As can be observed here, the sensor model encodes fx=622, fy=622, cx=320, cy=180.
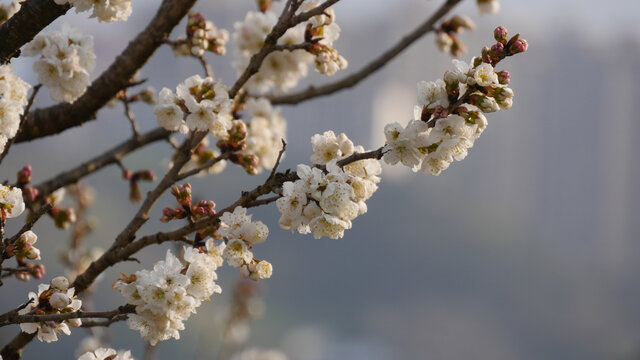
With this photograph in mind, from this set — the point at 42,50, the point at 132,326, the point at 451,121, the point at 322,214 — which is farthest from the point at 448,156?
the point at 42,50

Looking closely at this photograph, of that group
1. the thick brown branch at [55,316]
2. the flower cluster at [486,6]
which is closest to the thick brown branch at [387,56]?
the flower cluster at [486,6]

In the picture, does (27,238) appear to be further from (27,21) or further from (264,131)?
(264,131)

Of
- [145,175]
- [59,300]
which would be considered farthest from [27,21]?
[145,175]

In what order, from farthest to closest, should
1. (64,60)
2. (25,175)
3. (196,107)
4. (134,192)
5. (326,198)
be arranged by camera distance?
(134,192) → (25,175) → (64,60) → (196,107) → (326,198)

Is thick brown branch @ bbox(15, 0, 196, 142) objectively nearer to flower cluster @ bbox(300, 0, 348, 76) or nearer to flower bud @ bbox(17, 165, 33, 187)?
flower bud @ bbox(17, 165, 33, 187)

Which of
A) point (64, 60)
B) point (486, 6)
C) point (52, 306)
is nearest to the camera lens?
point (52, 306)

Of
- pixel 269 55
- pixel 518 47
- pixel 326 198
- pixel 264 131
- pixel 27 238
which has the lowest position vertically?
pixel 27 238
